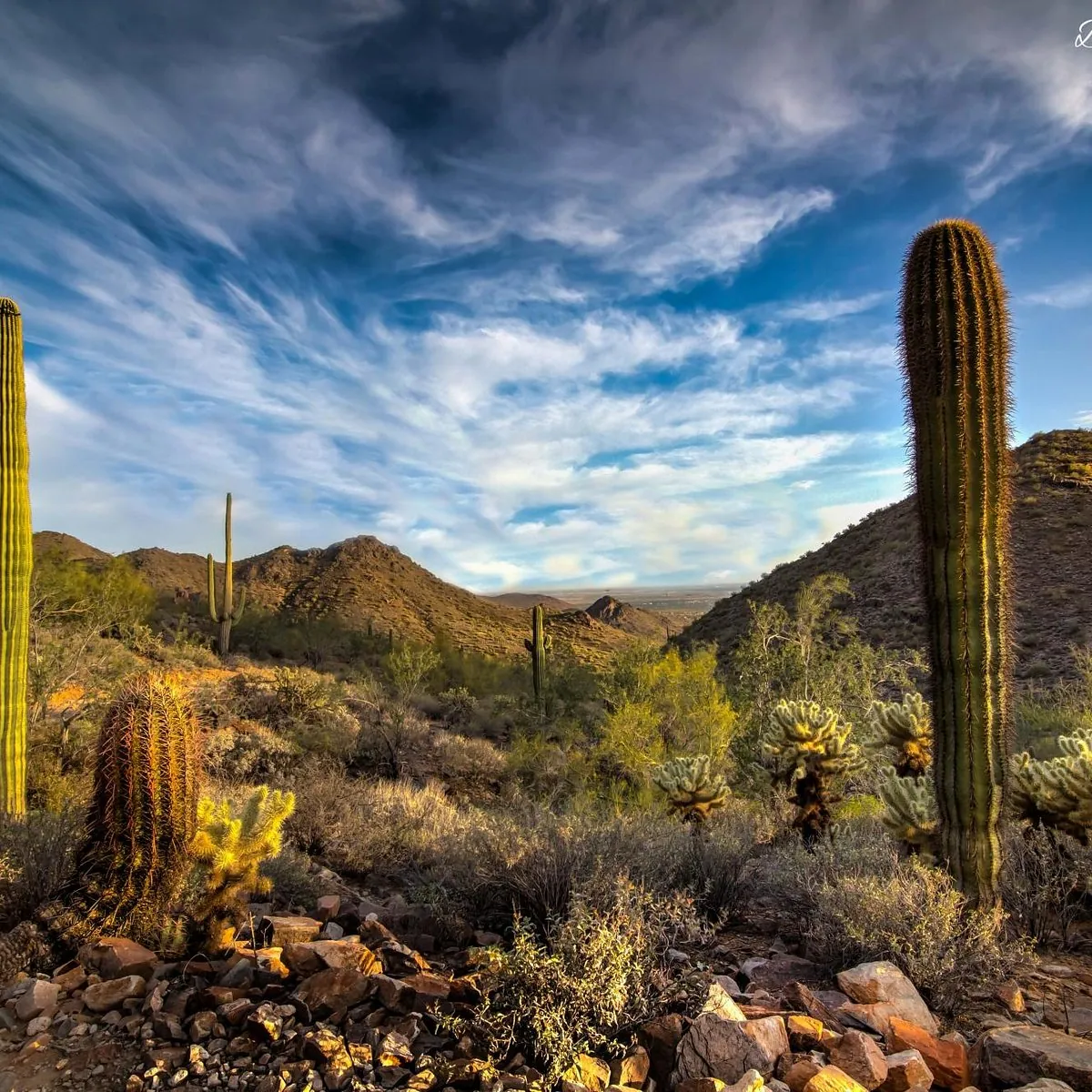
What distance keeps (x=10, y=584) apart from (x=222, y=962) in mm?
5723

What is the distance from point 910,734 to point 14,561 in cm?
885

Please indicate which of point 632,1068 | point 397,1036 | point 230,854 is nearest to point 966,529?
point 632,1068

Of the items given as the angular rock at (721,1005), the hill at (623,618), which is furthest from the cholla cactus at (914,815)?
the hill at (623,618)

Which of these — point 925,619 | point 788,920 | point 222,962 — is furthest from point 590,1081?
point 925,619

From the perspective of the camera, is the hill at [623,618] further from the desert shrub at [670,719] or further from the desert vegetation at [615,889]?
the desert vegetation at [615,889]

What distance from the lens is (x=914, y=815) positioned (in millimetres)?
5461

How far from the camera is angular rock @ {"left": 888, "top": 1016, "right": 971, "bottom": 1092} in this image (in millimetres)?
3166

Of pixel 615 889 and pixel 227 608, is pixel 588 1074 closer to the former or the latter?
pixel 615 889

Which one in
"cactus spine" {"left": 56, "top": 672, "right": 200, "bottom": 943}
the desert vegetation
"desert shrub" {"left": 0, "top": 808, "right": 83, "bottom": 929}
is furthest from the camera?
"desert shrub" {"left": 0, "top": 808, "right": 83, "bottom": 929}

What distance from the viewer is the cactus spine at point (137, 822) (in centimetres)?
429

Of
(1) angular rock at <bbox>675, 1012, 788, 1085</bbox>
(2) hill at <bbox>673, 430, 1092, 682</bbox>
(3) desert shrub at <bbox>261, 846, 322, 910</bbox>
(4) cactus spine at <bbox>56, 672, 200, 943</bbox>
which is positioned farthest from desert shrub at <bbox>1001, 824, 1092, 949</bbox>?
(2) hill at <bbox>673, 430, 1092, 682</bbox>

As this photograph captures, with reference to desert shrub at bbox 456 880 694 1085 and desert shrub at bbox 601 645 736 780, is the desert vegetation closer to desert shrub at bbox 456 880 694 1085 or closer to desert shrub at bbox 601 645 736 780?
desert shrub at bbox 456 880 694 1085

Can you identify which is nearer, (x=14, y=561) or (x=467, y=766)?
(x=14, y=561)

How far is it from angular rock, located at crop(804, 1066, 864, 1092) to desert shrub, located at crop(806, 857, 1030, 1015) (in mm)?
1284
